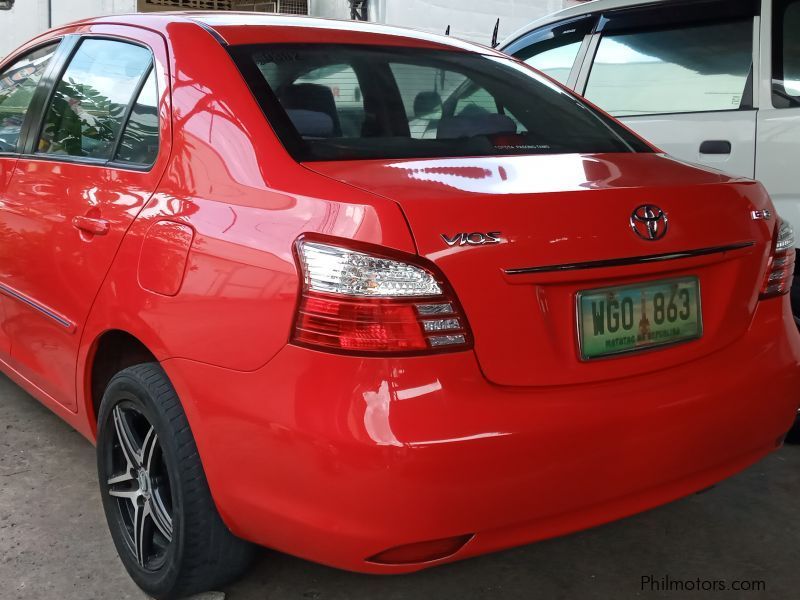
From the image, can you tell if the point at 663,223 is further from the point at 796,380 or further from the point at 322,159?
the point at 322,159

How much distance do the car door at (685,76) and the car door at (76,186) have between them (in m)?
2.36

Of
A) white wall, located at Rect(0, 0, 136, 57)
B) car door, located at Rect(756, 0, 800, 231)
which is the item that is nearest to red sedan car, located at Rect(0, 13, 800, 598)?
car door, located at Rect(756, 0, 800, 231)

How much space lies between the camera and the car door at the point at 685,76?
156 inches

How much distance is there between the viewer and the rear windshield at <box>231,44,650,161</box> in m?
A: 2.26

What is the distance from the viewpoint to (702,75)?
4133 mm

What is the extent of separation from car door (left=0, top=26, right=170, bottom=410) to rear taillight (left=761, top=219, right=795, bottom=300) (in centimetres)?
153

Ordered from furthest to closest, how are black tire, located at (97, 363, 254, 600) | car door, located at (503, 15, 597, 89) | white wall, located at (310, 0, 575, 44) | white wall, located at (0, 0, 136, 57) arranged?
white wall, located at (310, 0, 575, 44)
white wall, located at (0, 0, 136, 57)
car door, located at (503, 15, 597, 89)
black tire, located at (97, 363, 254, 600)

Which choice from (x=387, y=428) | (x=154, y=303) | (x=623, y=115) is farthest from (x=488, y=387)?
(x=623, y=115)

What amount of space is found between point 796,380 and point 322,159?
50.1 inches

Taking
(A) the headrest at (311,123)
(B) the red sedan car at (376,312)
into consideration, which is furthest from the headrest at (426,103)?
(A) the headrest at (311,123)

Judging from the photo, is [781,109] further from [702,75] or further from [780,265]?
[780,265]

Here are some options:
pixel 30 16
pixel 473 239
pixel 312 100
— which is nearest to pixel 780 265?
pixel 473 239

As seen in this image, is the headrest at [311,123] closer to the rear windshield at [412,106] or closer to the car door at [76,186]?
the rear windshield at [412,106]

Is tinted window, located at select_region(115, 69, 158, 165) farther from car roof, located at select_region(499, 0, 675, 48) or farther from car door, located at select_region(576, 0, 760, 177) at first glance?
car roof, located at select_region(499, 0, 675, 48)
